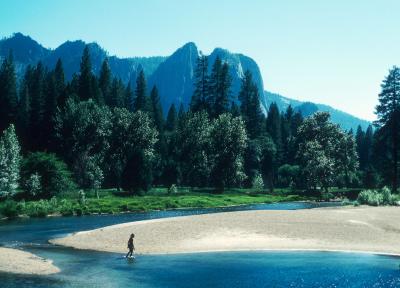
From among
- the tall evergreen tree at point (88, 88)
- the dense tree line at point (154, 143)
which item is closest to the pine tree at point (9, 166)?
the dense tree line at point (154, 143)

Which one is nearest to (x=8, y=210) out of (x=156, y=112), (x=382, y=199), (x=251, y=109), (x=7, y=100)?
(x=382, y=199)

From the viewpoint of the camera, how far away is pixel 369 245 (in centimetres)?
3738

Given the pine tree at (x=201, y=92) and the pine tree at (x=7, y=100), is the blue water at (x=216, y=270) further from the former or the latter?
the pine tree at (x=201, y=92)

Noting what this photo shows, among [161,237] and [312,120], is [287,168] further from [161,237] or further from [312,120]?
Result: [161,237]

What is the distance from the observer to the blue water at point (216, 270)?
2662cm

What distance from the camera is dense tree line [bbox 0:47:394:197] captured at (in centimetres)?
8675

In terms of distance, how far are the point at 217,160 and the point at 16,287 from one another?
8139 cm

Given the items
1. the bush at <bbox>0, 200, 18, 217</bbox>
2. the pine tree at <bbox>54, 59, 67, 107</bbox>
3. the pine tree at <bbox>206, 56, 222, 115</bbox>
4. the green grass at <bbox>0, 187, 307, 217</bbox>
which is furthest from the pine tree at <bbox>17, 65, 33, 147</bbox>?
the bush at <bbox>0, 200, 18, 217</bbox>

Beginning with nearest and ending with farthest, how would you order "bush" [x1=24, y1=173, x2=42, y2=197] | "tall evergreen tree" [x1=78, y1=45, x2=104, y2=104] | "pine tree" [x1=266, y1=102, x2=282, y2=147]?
"bush" [x1=24, y1=173, x2=42, y2=197], "tall evergreen tree" [x1=78, y1=45, x2=104, y2=104], "pine tree" [x1=266, y1=102, x2=282, y2=147]

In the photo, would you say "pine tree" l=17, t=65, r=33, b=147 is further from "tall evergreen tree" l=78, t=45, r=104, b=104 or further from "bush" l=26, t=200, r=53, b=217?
"bush" l=26, t=200, r=53, b=217

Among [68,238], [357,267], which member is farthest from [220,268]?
[68,238]

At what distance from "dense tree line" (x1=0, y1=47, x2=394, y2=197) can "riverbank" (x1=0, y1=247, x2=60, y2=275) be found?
1693 inches

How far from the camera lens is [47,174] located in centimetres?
7725

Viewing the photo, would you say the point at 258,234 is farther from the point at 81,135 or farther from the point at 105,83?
the point at 105,83
